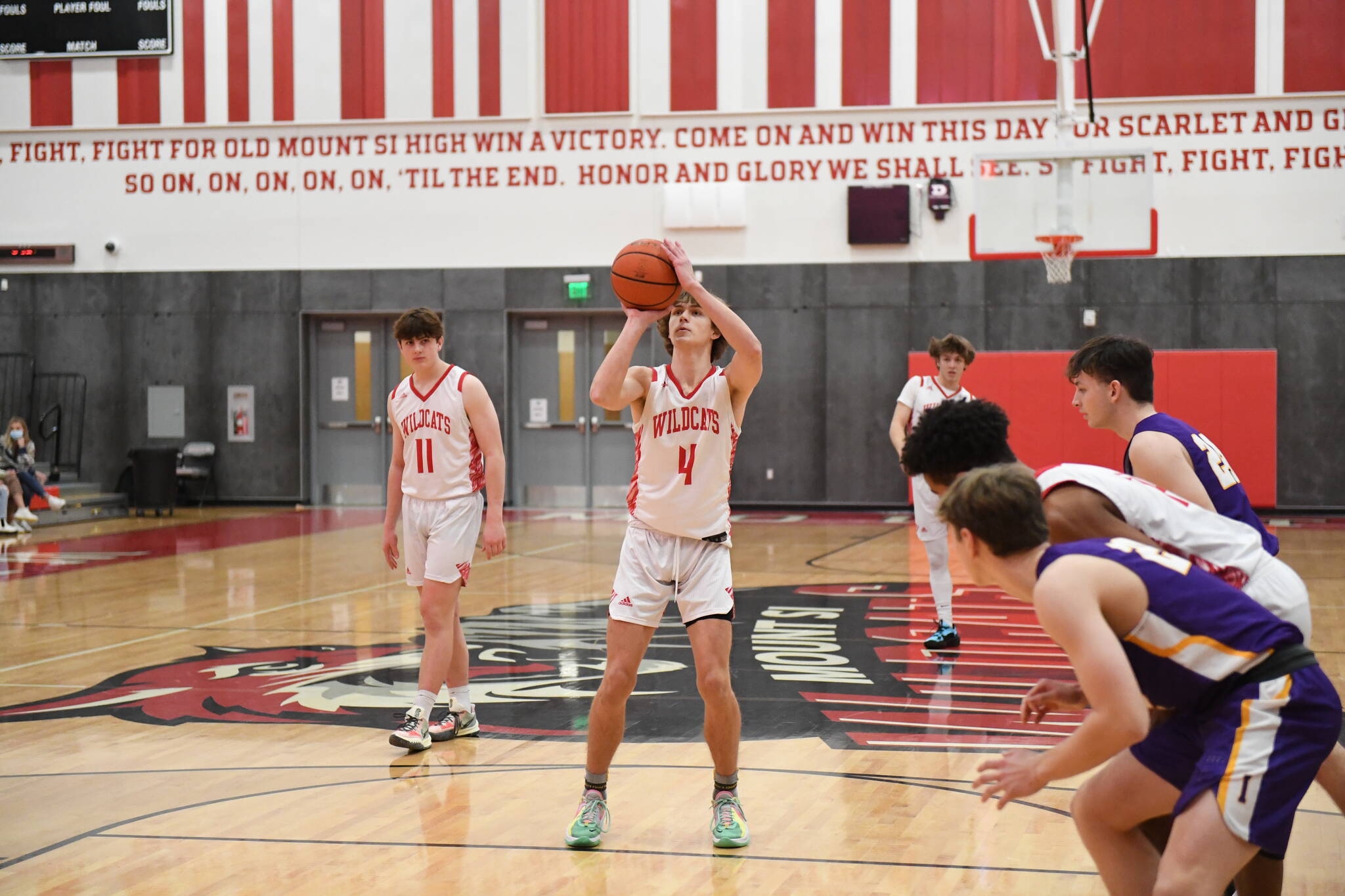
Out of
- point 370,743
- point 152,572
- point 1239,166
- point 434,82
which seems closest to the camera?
point 370,743

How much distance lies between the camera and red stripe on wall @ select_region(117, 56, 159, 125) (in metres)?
18.0

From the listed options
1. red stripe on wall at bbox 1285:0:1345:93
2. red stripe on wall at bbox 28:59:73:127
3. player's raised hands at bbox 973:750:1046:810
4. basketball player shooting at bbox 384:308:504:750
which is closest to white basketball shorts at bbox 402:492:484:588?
basketball player shooting at bbox 384:308:504:750

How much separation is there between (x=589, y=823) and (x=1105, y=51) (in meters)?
14.9

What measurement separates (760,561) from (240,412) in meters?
9.63

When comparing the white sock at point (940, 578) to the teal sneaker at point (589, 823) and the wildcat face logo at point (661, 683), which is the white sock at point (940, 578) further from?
the teal sneaker at point (589, 823)

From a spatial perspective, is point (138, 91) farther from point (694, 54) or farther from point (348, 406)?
point (694, 54)

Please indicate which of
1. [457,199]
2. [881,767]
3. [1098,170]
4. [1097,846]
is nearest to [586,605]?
[881,767]

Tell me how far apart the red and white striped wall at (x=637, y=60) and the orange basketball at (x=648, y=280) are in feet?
44.0

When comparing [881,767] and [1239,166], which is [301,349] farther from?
[881,767]

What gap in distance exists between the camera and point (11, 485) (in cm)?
1447

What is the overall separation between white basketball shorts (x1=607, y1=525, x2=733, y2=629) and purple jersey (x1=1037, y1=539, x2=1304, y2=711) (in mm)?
1667

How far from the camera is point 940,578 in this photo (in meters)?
7.39

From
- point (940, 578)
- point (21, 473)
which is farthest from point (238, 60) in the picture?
point (940, 578)

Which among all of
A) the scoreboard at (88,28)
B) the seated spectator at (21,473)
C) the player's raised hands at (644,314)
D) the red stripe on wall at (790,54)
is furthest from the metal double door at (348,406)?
the player's raised hands at (644,314)
